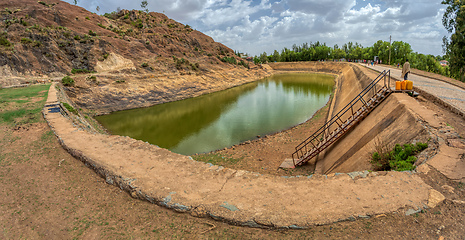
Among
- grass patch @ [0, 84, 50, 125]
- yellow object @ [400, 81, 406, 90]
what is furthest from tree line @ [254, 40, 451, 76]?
grass patch @ [0, 84, 50, 125]

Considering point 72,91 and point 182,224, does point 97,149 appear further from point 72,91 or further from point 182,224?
point 72,91

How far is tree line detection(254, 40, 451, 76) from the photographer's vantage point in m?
48.9

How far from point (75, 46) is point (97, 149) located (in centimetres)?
3307

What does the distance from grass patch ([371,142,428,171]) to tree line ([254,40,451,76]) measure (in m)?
20.2

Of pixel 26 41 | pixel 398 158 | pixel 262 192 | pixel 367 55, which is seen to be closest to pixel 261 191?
pixel 262 192

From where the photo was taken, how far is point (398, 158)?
22.4ft

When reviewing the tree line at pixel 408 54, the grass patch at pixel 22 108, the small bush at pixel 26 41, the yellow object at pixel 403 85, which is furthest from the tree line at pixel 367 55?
the small bush at pixel 26 41

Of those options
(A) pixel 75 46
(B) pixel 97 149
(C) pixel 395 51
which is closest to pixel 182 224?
(B) pixel 97 149

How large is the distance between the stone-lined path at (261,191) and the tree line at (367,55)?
22.8 metres

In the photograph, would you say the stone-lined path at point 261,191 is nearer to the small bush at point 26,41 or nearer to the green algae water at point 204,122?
the green algae water at point 204,122

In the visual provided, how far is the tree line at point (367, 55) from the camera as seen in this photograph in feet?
160

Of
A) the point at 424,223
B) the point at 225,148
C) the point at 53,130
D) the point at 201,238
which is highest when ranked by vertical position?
the point at 53,130

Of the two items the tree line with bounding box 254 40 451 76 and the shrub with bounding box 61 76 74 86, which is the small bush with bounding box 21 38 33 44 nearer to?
the shrub with bounding box 61 76 74 86

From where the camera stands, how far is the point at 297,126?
65.2 feet
